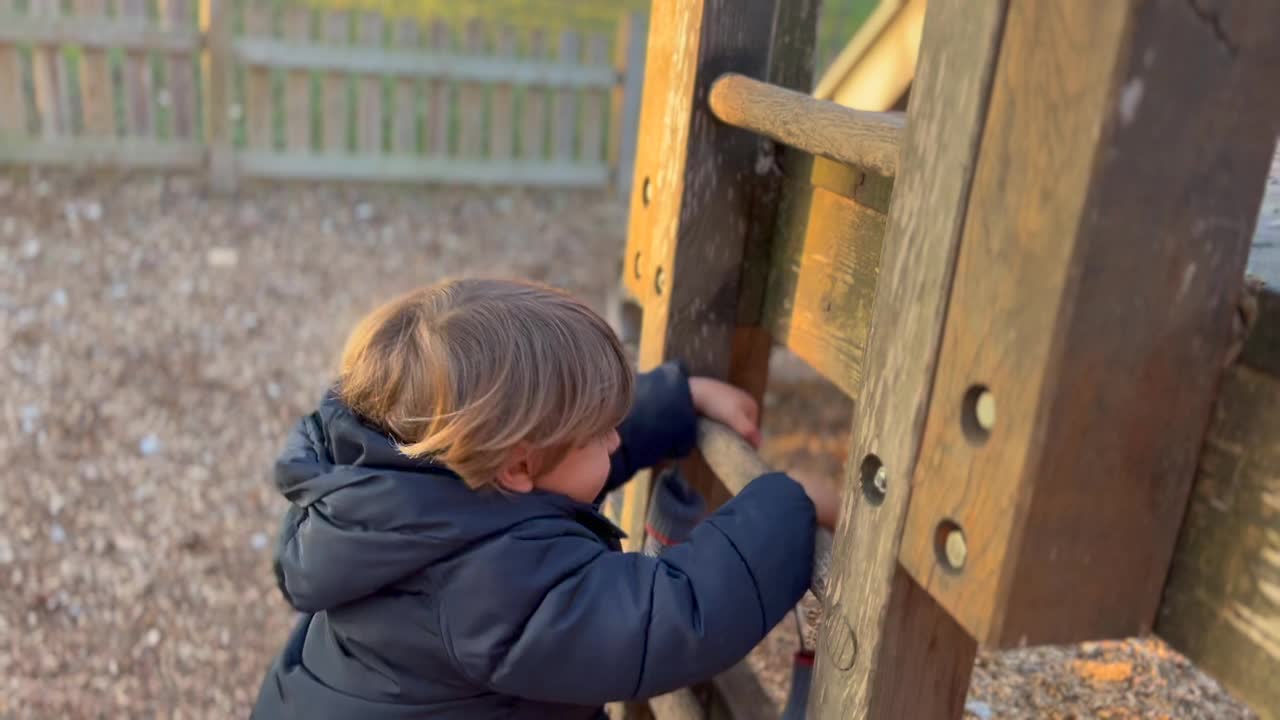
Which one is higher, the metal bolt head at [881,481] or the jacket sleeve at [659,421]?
the metal bolt head at [881,481]

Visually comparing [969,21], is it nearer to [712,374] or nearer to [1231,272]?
[1231,272]

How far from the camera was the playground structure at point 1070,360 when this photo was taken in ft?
2.64

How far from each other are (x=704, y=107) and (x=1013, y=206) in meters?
0.89

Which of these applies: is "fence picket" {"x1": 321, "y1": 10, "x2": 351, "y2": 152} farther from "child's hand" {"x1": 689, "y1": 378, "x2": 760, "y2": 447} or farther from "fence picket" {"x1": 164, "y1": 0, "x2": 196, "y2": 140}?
"child's hand" {"x1": 689, "y1": 378, "x2": 760, "y2": 447}

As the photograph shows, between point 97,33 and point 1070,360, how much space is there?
7090 millimetres

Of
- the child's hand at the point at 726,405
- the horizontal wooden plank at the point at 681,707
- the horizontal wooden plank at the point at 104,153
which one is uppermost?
the child's hand at the point at 726,405

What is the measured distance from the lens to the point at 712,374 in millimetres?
1868

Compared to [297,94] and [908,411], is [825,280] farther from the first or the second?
[297,94]

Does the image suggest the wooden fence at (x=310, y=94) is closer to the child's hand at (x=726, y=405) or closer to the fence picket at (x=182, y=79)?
the fence picket at (x=182, y=79)

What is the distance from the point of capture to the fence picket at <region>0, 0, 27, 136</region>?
6.71m

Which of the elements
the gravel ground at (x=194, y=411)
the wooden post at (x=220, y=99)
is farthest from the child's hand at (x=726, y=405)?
the wooden post at (x=220, y=99)

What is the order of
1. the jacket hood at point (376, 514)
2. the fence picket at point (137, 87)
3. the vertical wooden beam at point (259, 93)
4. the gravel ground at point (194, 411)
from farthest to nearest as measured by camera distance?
the vertical wooden beam at point (259, 93) → the fence picket at point (137, 87) → the gravel ground at point (194, 411) → the jacket hood at point (376, 514)

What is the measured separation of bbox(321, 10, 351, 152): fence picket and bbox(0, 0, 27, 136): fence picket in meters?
1.69

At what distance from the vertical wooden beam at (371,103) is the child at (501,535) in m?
6.20
